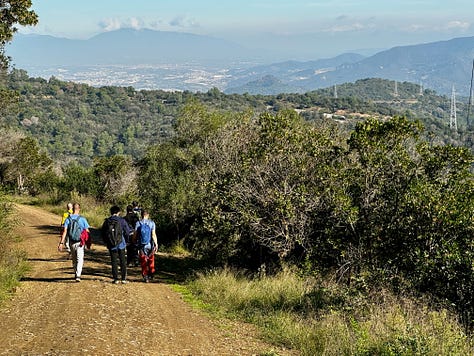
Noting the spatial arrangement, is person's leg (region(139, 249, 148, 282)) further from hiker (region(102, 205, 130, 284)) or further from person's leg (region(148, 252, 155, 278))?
hiker (region(102, 205, 130, 284))

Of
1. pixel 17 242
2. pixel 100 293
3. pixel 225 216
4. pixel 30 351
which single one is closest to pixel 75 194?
pixel 17 242

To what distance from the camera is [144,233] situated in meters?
11.6

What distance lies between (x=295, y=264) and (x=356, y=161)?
309 centimetres

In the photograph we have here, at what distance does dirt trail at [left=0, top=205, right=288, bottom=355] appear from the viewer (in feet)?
22.7

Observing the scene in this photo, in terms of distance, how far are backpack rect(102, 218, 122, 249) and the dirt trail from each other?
0.91m

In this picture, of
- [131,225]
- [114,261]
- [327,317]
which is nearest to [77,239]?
[114,261]

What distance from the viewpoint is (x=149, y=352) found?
269 inches

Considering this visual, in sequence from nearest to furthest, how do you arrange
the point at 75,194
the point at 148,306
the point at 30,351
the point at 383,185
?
the point at 30,351, the point at 148,306, the point at 383,185, the point at 75,194

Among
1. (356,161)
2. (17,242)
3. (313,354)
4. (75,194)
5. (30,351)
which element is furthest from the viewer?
(75,194)

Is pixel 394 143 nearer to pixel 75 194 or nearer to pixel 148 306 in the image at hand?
pixel 148 306

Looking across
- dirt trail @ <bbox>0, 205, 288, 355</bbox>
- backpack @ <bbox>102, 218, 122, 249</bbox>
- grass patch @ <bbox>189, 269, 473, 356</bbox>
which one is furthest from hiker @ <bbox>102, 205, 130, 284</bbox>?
grass patch @ <bbox>189, 269, 473, 356</bbox>

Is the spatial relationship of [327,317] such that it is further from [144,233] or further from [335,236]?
[144,233]

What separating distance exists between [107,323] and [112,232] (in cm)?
312

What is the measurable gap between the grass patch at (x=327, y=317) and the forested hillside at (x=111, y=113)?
75.5m
